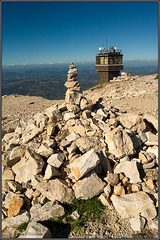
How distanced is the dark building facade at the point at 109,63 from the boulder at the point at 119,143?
35.2m

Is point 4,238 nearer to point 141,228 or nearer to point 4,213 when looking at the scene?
point 4,213

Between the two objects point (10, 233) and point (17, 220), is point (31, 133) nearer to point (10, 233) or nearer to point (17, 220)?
point (17, 220)

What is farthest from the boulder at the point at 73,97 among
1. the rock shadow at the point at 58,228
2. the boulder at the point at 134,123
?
the rock shadow at the point at 58,228

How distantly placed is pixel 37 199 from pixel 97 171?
2.23 m

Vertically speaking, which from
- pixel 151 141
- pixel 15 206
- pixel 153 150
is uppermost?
pixel 151 141

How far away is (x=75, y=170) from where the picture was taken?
5.52m

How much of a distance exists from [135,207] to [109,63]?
126 ft

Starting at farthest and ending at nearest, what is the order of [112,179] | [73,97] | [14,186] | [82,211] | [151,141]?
[73,97] → [151,141] → [14,186] → [112,179] → [82,211]

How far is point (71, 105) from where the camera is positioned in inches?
335

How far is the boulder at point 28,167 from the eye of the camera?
5.96 meters

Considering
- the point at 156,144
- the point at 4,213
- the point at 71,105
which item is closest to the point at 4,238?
the point at 4,213

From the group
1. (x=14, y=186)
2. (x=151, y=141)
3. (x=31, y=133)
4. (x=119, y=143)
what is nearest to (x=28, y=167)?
(x=14, y=186)

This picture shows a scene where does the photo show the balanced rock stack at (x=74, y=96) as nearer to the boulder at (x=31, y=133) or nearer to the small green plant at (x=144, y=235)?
the boulder at (x=31, y=133)

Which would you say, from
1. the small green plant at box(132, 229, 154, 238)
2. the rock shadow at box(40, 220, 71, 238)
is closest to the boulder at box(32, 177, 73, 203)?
the rock shadow at box(40, 220, 71, 238)
